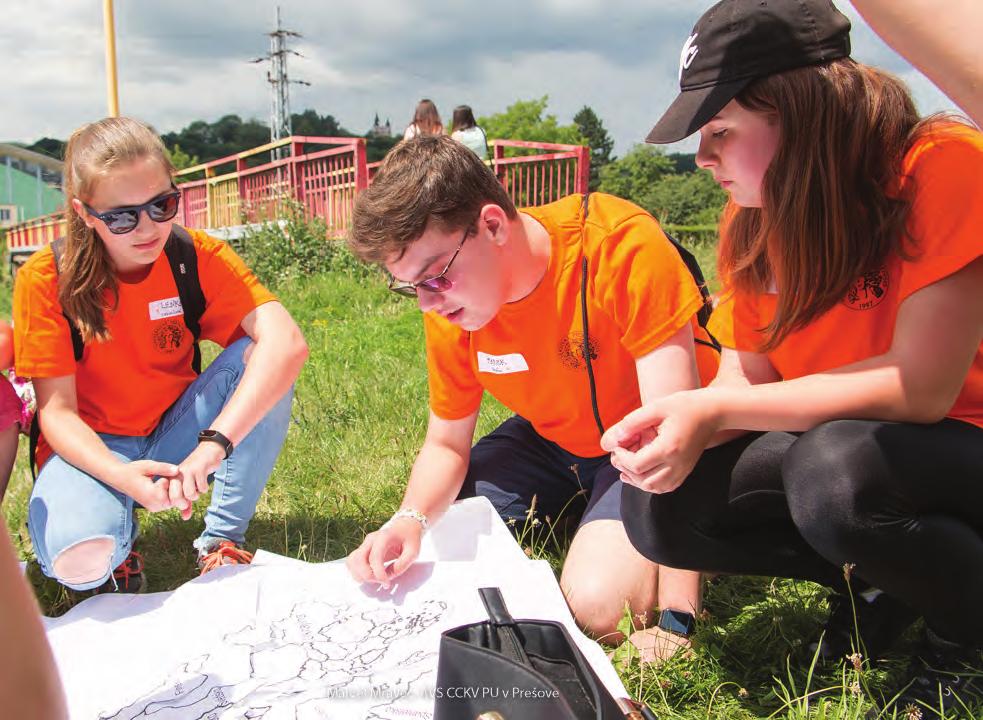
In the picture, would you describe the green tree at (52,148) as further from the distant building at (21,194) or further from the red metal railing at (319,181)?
the distant building at (21,194)

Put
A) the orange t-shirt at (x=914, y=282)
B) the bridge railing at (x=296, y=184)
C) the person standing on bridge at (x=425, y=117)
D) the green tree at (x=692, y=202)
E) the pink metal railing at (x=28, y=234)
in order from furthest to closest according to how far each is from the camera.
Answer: the green tree at (x=692, y=202) < the pink metal railing at (x=28, y=234) < the bridge railing at (x=296, y=184) < the person standing on bridge at (x=425, y=117) < the orange t-shirt at (x=914, y=282)

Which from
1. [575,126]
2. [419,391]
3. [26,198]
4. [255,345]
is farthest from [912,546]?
[575,126]

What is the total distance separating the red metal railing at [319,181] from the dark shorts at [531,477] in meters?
7.42

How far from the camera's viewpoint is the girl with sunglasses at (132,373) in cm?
215

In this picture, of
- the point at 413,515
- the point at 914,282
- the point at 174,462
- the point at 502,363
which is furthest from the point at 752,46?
the point at 174,462

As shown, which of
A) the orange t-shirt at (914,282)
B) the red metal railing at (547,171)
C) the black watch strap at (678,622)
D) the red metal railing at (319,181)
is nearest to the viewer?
the orange t-shirt at (914,282)

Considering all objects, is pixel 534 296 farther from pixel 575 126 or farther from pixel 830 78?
pixel 575 126

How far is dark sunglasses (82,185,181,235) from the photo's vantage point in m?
2.19

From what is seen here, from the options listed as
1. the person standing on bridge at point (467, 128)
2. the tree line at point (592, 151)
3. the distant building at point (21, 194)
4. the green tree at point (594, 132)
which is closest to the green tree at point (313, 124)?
the tree line at point (592, 151)

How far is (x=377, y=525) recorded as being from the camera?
256cm

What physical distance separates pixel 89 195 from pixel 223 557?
3.35 feet

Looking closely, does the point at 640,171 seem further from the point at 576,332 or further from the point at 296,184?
the point at 576,332

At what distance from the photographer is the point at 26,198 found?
2798 centimetres

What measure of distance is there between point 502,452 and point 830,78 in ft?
4.44
